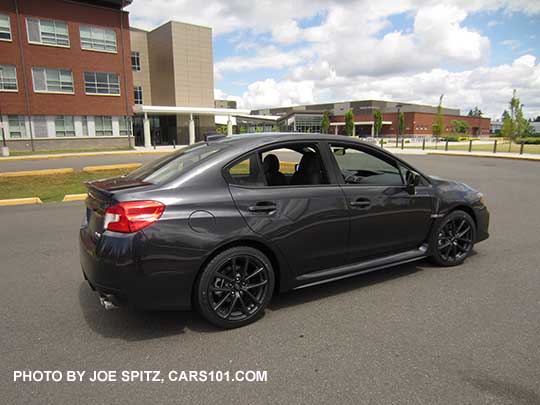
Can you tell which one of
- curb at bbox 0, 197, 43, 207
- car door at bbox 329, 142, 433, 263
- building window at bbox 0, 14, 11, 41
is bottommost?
curb at bbox 0, 197, 43, 207

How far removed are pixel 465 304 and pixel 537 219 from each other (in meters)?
4.68

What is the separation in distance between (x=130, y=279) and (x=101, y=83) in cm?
3720

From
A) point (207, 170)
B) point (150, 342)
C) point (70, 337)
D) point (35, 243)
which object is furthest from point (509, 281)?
point (35, 243)

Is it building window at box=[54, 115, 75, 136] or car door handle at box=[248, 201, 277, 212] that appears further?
building window at box=[54, 115, 75, 136]

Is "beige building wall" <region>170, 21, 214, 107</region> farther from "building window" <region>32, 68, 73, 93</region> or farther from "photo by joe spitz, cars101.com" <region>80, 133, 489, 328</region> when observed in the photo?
"photo by joe spitz, cars101.com" <region>80, 133, 489, 328</region>

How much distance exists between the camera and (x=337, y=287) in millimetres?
4039

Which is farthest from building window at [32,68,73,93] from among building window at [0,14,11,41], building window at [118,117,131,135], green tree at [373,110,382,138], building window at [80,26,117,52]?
green tree at [373,110,382,138]

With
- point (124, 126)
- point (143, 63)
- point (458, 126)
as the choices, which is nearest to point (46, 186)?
point (124, 126)

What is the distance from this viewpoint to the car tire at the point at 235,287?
305 cm

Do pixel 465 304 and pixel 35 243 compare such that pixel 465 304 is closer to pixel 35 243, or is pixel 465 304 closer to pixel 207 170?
pixel 207 170

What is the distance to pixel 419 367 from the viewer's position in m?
2.66

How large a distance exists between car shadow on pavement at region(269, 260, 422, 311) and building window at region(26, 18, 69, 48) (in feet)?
122

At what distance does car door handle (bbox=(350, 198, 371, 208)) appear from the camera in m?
3.73

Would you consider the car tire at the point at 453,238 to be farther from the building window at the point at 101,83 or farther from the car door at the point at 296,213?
the building window at the point at 101,83
